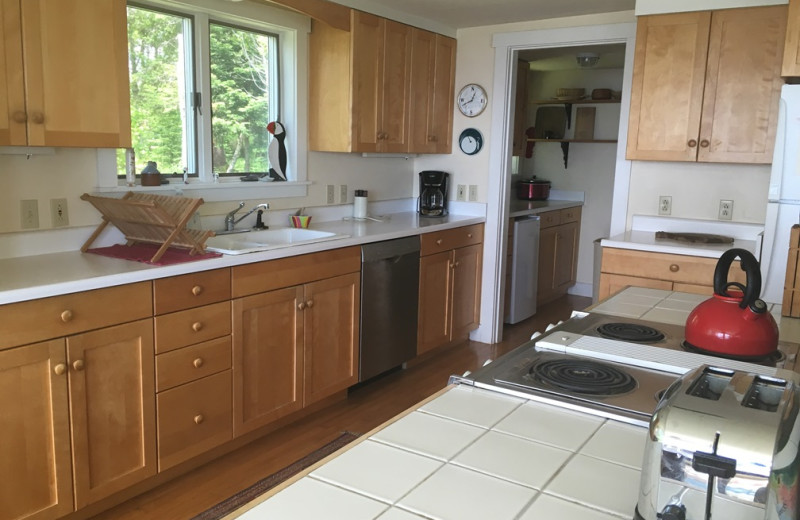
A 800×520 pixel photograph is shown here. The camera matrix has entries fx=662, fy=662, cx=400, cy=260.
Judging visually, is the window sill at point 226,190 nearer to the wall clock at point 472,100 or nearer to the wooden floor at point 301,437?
the wooden floor at point 301,437

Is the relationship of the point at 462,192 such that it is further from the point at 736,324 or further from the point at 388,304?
the point at 736,324

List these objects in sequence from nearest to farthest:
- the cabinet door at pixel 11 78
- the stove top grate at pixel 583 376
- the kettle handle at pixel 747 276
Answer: the stove top grate at pixel 583 376 < the kettle handle at pixel 747 276 < the cabinet door at pixel 11 78

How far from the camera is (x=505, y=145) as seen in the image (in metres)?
4.57

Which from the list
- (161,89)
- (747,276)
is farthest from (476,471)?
(161,89)

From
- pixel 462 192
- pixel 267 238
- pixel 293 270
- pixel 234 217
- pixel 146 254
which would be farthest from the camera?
pixel 462 192

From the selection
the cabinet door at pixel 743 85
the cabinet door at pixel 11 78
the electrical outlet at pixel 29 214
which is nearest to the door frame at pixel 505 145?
the cabinet door at pixel 743 85

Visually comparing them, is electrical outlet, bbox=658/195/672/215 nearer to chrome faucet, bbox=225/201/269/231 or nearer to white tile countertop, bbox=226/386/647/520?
chrome faucet, bbox=225/201/269/231

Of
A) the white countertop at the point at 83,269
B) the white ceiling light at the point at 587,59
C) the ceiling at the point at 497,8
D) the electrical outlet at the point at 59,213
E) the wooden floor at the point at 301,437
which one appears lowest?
the wooden floor at the point at 301,437

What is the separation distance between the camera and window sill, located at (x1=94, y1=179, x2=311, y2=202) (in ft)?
9.78

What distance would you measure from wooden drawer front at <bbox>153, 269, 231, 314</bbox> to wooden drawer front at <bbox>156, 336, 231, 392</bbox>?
18 centimetres

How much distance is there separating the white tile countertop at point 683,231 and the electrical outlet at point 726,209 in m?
0.04

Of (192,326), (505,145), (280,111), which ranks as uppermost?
(280,111)

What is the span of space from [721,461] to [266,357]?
2456mm

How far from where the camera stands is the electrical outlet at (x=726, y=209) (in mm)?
3793
